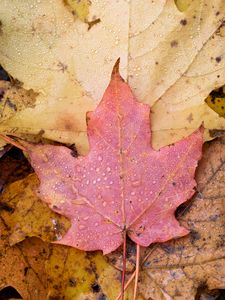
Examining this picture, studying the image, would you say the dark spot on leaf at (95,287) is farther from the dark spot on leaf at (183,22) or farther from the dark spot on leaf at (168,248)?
the dark spot on leaf at (183,22)

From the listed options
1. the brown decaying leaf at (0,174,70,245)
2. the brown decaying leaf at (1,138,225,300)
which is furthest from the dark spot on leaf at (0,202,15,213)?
the brown decaying leaf at (1,138,225,300)

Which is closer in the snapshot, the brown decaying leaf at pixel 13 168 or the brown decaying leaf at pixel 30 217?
the brown decaying leaf at pixel 30 217

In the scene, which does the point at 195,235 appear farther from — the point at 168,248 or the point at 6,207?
the point at 6,207


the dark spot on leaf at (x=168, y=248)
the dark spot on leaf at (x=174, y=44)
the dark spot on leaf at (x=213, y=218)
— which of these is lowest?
the dark spot on leaf at (x=168, y=248)

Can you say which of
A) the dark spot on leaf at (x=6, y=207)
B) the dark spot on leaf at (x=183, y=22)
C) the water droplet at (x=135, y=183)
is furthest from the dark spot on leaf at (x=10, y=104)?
the dark spot on leaf at (x=183, y=22)

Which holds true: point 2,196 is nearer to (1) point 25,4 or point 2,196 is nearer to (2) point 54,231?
(2) point 54,231

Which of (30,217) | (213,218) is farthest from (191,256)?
(30,217)

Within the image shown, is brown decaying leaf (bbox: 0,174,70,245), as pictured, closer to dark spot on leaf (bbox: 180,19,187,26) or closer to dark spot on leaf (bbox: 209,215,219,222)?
dark spot on leaf (bbox: 209,215,219,222)

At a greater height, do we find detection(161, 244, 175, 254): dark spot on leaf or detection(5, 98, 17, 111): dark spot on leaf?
detection(5, 98, 17, 111): dark spot on leaf

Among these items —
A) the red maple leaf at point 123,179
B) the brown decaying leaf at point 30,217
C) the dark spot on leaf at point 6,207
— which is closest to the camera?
the red maple leaf at point 123,179
